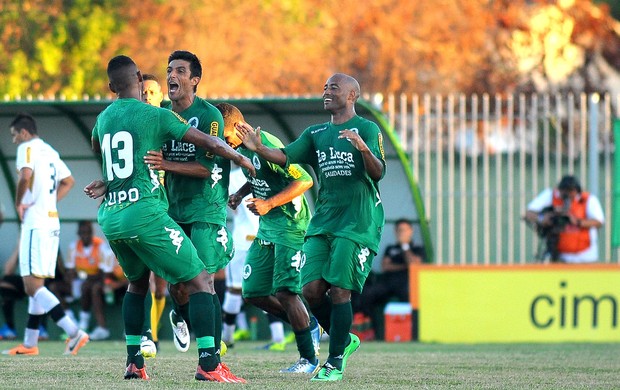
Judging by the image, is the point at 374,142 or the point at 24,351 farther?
the point at 24,351

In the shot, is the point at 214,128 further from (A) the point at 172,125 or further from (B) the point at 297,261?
(B) the point at 297,261

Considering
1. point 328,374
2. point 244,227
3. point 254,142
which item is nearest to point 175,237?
point 254,142

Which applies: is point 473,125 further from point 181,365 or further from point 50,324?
point 181,365

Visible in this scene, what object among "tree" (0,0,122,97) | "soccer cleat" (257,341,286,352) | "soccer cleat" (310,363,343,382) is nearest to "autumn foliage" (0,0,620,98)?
"tree" (0,0,122,97)

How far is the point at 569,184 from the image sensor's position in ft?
58.0

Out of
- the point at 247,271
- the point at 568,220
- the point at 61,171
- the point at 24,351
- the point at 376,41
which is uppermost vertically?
the point at 376,41

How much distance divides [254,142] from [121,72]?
1.22 m

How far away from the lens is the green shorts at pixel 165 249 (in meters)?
9.38

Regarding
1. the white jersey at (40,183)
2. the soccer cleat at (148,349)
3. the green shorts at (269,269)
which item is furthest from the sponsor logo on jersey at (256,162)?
the white jersey at (40,183)

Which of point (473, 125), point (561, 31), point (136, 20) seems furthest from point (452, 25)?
point (473, 125)

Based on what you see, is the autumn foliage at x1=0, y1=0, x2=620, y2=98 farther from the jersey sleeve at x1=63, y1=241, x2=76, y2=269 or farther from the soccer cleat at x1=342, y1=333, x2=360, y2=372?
the soccer cleat at x1=342, y1=333, x2=360, y2=372

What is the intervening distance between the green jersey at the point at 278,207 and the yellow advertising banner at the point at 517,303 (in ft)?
19.4

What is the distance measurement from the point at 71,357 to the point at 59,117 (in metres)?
6.19

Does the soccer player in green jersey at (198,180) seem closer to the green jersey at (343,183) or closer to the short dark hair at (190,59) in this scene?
the short dark hair at (190,59)
